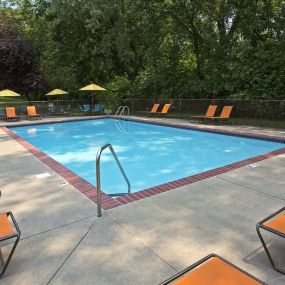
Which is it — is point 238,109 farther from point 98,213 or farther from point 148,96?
point 98,213

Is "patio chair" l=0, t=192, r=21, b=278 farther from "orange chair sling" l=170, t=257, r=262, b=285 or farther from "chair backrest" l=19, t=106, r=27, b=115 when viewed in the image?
"chair backrest" l=19, t=106, r=27, b=115

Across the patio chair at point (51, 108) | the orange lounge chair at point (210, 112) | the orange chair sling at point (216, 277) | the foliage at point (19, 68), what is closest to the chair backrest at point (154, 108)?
the orange lounge chair at point (210, 112)

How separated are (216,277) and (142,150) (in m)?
8.43

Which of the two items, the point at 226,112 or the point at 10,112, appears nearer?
the point at 226,112

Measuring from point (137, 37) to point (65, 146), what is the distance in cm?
1286

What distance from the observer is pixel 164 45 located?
66.4 ft

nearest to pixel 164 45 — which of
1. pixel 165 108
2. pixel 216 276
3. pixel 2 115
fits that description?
pixel 165 108

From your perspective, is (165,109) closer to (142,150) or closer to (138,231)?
(142,150)

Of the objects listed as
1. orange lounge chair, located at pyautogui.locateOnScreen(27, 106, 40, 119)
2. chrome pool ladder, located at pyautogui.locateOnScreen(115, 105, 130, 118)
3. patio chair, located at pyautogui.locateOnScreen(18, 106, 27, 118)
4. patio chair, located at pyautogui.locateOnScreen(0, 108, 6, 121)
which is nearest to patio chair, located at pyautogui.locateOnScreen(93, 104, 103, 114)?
chrome pool ladder, located at pyautogui.locateOnScreen(115, 105, 130, 118)

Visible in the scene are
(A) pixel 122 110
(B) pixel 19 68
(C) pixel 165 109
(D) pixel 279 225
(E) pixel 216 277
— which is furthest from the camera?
(B) pixel 19 68

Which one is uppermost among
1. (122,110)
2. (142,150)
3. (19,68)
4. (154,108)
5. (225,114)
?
(19,68)

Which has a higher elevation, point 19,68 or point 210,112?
point 19,68

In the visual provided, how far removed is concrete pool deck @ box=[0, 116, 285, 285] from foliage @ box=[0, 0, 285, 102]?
11.7 m

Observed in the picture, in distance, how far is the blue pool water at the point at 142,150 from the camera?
794cm
